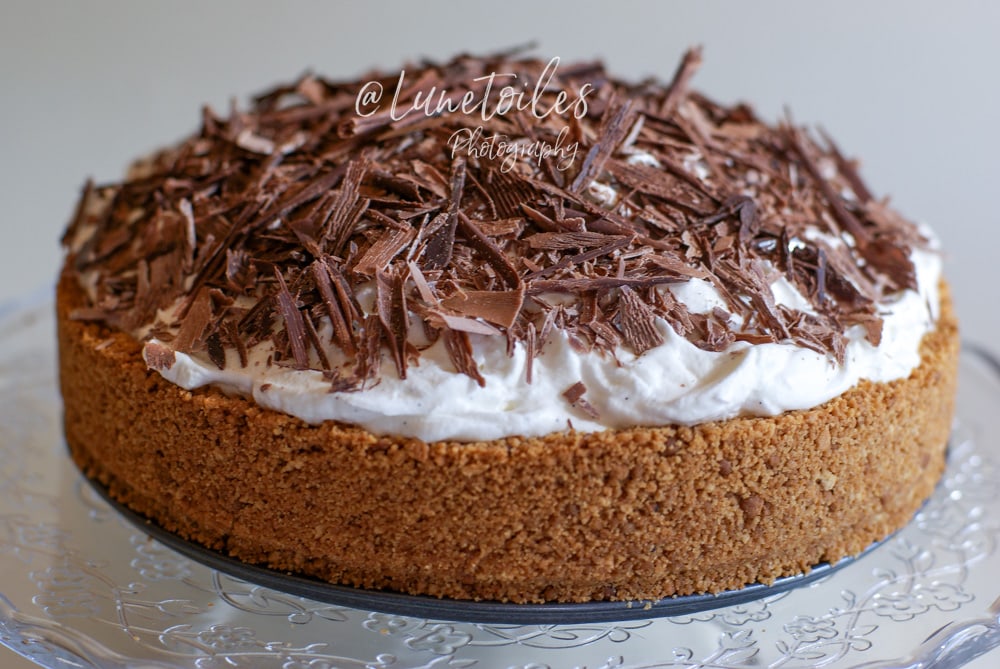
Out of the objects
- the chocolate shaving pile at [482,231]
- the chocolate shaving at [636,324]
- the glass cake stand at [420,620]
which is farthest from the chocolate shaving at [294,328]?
the chocolate shaving at [636,324]

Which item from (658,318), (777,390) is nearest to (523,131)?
(658,318)

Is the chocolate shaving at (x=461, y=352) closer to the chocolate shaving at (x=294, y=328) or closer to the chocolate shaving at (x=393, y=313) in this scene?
the chocolate shaving at (x=393, y=313)

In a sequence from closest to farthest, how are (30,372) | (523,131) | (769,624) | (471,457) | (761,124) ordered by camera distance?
(471,457), (769,624), (523,131), (761,124), (30,372)

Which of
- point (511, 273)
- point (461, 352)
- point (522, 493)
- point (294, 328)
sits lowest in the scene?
point (522, 493)

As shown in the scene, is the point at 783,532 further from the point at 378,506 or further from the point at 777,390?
the point at 378,506

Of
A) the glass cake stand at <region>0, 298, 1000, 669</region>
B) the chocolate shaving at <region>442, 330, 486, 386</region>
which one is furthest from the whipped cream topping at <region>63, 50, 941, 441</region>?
the glass cake stand at <region>0, 298, 1000, 669</region>

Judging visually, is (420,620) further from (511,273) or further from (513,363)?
(511,273)

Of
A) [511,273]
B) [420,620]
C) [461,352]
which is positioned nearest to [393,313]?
[461,352]
